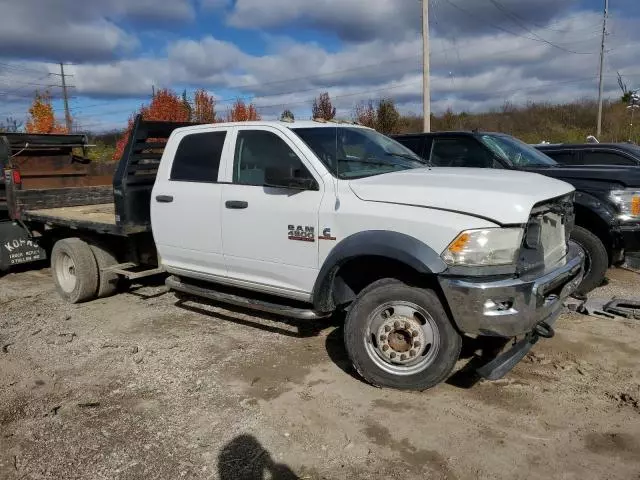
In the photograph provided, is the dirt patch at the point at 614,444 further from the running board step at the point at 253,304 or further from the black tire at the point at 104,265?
the black tire at the point at 104,265

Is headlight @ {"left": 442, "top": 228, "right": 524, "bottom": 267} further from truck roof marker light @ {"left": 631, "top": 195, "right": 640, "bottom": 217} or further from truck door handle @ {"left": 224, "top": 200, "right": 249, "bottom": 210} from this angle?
truck roof marker light @ {"left": 631, "top": 195, "right": 640, "bottom": 217}

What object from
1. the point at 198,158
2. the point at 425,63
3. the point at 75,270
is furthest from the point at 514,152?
the point at 425,63

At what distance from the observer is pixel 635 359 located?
4.62 m

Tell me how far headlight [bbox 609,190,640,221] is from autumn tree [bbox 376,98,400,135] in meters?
21.0

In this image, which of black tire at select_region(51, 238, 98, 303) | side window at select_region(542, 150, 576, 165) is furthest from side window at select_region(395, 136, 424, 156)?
black tire at select_region(51, 238, 98, 303)

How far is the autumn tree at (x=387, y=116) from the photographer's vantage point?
26.7m

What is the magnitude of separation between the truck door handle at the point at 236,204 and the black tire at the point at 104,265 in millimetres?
2573

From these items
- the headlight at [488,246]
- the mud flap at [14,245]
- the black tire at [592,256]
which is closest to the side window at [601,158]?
the black tire at [592,256]

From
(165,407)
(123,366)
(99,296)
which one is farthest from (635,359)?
(99,296)

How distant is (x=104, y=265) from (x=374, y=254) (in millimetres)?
4175

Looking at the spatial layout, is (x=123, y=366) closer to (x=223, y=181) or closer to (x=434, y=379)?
(x=223, y=181)

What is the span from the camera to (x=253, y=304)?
4941 millimetres

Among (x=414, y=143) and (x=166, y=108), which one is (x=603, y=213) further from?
(x=166, y=108)

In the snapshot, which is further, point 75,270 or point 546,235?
point 75,270
